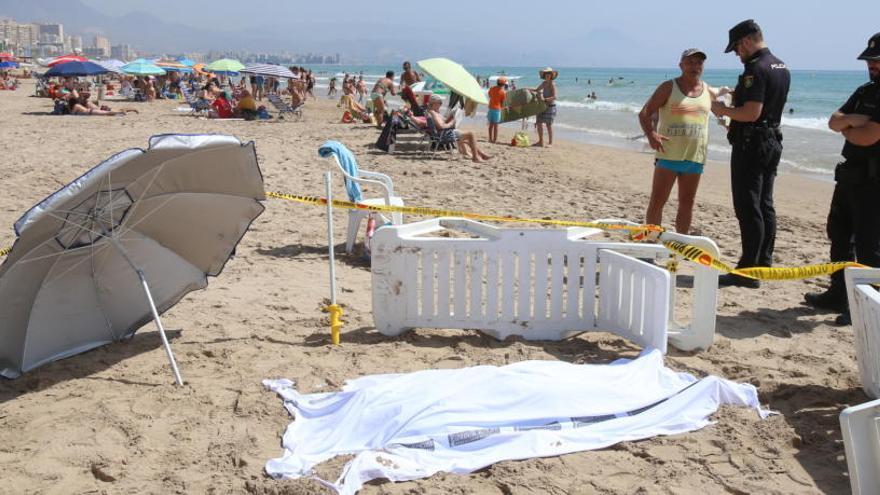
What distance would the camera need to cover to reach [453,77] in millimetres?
12805

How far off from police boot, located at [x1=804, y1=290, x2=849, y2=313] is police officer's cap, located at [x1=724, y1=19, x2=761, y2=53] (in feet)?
6.17

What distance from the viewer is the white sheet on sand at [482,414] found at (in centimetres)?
314

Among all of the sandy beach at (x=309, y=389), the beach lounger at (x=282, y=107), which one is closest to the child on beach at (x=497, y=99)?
the beach lounger at (x=282, y=107)

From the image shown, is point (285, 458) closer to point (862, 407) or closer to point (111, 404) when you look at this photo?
point (111, 404)

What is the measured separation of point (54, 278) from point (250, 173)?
3.78 feet

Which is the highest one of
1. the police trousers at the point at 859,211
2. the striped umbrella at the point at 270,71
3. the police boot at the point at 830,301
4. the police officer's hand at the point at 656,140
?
the striped umbrella at the point at 270,71

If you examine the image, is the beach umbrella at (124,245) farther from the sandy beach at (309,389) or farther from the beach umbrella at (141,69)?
the beach umbrella at (141,69)

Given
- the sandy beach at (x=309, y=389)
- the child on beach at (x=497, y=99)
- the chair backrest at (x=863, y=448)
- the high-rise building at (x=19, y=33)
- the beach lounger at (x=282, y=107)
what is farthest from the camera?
the high-rise building at (x=19, y=33)

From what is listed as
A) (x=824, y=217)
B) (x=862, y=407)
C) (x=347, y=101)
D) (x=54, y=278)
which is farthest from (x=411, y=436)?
(x=347, y=101)

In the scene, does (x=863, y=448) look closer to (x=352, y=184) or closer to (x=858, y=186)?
(x=858, y=186)

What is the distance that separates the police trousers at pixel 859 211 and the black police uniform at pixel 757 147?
51 cm

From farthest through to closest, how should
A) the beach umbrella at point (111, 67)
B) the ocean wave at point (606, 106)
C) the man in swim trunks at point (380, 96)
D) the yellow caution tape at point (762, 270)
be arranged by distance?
the ocean wave at point (606, 106) < the beach umbrella at point (111, 67) < the man in swim trunks at point (380, 96) < the yellow caution tape at point (762, 270)

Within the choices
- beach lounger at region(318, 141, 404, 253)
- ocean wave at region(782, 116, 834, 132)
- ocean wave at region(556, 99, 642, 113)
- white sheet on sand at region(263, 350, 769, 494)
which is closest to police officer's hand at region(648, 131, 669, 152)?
beach lounger at region(318, 141, 404, 253)

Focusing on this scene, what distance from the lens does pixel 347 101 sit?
2047cm
